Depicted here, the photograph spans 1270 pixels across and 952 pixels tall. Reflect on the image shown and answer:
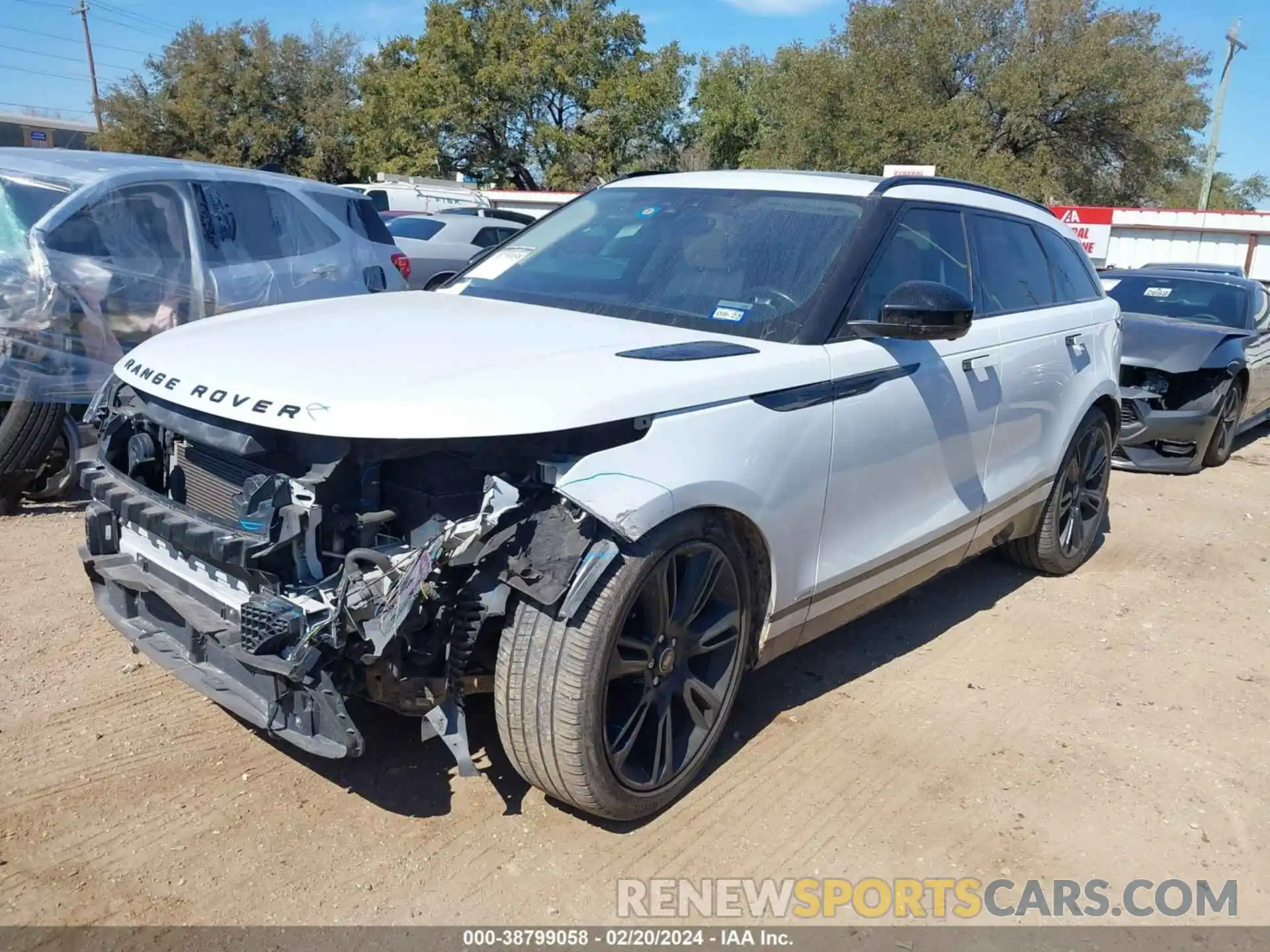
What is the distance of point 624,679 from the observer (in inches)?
116

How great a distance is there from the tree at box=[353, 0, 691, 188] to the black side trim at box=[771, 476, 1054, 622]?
120 ft

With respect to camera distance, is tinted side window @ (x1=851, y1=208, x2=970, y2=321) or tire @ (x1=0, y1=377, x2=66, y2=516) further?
tire @ (x1=0, y1=377, x2=66, y2=516)

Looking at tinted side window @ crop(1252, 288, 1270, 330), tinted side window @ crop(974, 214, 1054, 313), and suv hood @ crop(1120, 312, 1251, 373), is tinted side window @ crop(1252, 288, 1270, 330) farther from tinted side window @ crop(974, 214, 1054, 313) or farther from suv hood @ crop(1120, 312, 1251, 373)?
tinted side window @ crop(974, 214, 1054, 313)

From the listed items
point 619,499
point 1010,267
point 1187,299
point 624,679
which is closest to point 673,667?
point 624,679

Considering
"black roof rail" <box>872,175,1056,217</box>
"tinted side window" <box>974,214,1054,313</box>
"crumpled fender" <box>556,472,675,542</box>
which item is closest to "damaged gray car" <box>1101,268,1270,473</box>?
"tinted side window" <box>974,214,1054,313</box>

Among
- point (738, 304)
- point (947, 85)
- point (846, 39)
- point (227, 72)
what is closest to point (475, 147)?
point (227, 72)

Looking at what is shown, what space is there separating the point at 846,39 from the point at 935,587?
33.2 m

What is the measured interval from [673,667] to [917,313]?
1.38 m

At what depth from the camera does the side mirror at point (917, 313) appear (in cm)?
331

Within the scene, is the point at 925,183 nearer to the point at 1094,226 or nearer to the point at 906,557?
the point at 906,557

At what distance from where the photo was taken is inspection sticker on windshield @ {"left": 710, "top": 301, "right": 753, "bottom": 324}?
11.2ft

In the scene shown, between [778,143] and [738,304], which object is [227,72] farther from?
[738,304]

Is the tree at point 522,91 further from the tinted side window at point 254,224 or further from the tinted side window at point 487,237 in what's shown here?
the tinted side window at point 254,224

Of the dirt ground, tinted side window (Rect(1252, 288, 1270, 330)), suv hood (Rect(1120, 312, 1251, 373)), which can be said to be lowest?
the dirt ground
